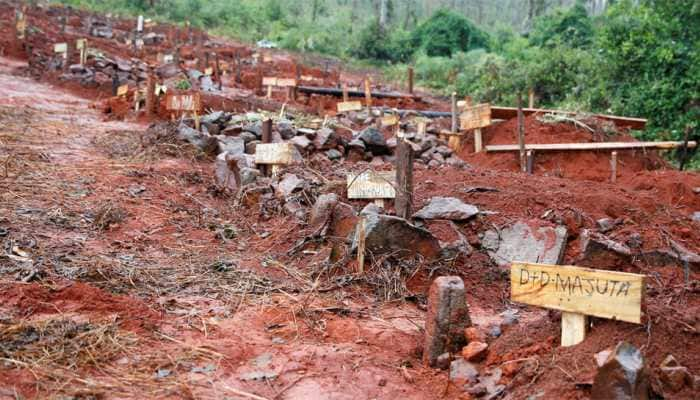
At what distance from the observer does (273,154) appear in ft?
24.6

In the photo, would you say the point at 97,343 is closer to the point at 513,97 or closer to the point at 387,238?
the point at 387,238

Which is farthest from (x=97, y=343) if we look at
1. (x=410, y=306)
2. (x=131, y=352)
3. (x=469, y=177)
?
(x=469, y=177)

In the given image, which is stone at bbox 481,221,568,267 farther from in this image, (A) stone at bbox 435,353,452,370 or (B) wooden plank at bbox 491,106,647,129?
(B) wooden plank at bbox 491,106,647,129

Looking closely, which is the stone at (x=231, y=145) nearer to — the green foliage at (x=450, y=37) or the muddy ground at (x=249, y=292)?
the muddy ground at (x=249, y=292)

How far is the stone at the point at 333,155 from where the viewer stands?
340 inches

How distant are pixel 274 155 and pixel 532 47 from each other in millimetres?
20540

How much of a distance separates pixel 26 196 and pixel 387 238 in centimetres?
373

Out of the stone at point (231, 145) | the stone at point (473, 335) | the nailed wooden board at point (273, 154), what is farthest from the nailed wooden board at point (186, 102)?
the stone at point (473, 335)

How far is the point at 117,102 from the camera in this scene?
12.3 m

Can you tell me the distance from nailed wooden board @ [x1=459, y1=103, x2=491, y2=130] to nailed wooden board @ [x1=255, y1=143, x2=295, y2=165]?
3.75 metres

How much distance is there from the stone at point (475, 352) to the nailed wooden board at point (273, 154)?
176 inches

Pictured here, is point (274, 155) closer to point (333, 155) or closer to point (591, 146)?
point (333, 155)

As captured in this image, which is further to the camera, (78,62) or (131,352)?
(78,62)

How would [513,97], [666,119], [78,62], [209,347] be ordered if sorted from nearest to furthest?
[209,347] < [666,119] < [78,62] < [513,97]
